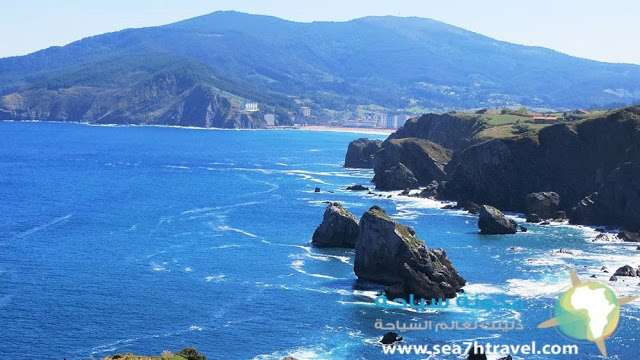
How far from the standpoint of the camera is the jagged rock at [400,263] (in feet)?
261

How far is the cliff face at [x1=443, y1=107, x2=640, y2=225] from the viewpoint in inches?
5172

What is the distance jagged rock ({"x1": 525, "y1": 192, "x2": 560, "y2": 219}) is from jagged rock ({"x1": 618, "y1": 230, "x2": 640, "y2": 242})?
56.7ft

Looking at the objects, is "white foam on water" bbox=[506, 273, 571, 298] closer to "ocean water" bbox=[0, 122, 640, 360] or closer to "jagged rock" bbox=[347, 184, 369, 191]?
"ocean water" bbox=[0, 122, 640, 360]

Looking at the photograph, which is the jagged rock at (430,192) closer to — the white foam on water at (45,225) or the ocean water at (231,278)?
the ocean water at (231,278)

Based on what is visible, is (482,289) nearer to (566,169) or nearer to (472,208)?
(472,208)

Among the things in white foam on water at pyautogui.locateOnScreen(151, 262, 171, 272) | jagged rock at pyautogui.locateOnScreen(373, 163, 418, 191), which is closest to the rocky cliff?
jagged rock at pyautogui.locateOnScreen(373, 163, 418, 191)

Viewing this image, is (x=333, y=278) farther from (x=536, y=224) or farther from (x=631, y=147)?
(x=631, y=147)

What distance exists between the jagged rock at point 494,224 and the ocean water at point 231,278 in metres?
1.71

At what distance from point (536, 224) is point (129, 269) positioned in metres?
60.8

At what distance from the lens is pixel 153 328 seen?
7031cm

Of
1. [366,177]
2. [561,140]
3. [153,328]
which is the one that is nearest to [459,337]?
[153,328]

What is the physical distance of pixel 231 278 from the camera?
3450 inches

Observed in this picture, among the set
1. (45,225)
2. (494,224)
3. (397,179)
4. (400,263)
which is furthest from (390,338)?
(397,179)

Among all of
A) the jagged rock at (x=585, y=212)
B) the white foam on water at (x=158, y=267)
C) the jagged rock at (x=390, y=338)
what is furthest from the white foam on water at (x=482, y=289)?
the jagged rock at (x=585, y=212)
